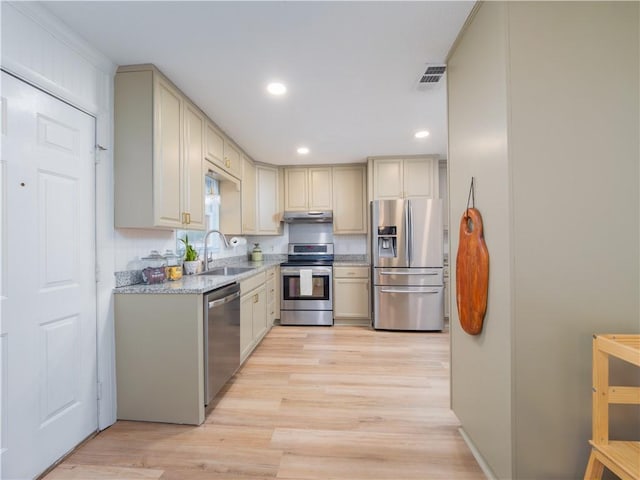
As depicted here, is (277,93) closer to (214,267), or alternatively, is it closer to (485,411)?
(214,267)

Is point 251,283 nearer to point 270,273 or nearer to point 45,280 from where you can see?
point 270,273

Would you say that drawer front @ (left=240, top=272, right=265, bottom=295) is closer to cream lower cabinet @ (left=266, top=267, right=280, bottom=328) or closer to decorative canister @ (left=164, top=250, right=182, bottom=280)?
cream lower cabinet @ (left=266, top=267, right=280, bottom=328)

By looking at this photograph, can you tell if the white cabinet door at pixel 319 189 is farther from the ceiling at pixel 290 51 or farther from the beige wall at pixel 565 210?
the beige wall at pixel 565 210

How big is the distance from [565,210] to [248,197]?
3.33 m

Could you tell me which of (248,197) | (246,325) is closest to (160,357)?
(246,325)

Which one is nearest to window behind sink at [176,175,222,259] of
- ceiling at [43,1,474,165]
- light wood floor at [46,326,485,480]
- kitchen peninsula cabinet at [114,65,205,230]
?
ceiling at [43,1,474,165]

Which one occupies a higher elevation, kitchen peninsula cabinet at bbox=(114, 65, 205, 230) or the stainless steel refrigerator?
kitchen peninsula cabinet at bbox=(114, 65, 205, 230)

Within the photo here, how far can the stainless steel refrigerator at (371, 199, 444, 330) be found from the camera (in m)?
3.60

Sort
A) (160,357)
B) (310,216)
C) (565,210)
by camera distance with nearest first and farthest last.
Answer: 1. (565,210)
2. (160,357)
3. (310,216)

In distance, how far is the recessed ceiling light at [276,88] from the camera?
2.06m

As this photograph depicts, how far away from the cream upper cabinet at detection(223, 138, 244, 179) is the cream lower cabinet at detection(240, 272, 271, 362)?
1216mm

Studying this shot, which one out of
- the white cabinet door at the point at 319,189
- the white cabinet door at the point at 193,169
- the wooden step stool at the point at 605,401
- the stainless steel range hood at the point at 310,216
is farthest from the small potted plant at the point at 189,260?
the wooden step stool at the point at 605,401

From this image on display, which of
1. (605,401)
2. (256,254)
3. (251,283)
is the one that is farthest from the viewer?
(256,254)

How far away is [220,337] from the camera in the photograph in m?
2.07
